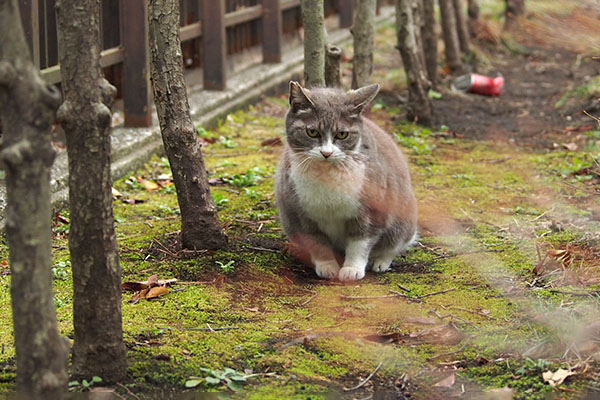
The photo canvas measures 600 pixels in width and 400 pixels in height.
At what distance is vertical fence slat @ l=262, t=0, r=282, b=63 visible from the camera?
32.7 feet

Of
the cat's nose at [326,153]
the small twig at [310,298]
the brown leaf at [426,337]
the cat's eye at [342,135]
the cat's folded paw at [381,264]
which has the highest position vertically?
the cat's eye at [342,135]

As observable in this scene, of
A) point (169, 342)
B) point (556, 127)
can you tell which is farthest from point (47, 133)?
point (556, 127)

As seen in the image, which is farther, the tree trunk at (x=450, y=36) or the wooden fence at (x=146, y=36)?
the tree trunk at (x=450, y=36)

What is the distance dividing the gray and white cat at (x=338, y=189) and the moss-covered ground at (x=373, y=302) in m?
0.16

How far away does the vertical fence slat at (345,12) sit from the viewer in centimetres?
1334

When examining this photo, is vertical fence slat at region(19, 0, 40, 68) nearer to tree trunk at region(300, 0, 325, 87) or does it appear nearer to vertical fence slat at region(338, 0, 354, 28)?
tree trunk at region(300, 0, 325, 87)

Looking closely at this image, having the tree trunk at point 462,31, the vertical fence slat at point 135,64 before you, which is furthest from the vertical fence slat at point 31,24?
the tree trunk at point 462,31

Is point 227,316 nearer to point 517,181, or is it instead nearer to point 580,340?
point 580,340

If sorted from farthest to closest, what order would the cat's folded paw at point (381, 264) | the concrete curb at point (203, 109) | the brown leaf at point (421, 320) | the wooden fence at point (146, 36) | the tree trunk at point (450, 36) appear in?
the tree trunk at point (450, 36) < the wooden fence at point (146, 36) < the concrete curb at point (203, 109) < the cat's folded paw at point (381, 264) < the brown leaf at point (421, 320)

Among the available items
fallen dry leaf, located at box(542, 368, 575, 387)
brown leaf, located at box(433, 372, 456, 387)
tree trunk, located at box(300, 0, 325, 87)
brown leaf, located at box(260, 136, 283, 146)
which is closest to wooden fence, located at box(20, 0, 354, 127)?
brown leaf, located at box(260, 136, 283, 146)

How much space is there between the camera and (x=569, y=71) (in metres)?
12.0

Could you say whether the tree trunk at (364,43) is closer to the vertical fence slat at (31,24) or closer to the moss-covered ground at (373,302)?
the moss-covered ground at (373,302)

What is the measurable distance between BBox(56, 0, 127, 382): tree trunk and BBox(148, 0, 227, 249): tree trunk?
1523 millimetres

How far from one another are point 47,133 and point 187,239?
2.28m
